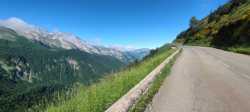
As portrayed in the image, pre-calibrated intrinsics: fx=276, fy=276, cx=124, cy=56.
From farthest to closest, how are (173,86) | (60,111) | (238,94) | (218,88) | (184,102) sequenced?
(173,86)
(218,88)
(238,94)
(184,102)
(60,111)

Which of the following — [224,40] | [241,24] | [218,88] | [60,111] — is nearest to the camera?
[60,111]

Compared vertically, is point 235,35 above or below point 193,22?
below

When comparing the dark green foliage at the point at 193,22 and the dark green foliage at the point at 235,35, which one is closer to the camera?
the dark green foliage at the point at 235,35

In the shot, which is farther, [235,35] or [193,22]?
[193,22]

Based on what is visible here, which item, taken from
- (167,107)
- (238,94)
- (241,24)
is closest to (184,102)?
(167,107)

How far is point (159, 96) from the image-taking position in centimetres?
918

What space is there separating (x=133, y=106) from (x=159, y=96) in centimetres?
202

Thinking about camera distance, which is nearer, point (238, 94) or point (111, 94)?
point (111, 94)

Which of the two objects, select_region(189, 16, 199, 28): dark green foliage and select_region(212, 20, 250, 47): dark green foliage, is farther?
select_region(189, 16, 199, 28): dark green foliage

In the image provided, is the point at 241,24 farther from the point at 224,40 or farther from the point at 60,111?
the point at 60,111

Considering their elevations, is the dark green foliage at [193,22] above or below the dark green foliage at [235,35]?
above

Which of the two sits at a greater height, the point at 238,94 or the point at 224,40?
the point at 224,40

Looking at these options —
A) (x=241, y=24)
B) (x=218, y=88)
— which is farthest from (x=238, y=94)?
(x=241, y=24)

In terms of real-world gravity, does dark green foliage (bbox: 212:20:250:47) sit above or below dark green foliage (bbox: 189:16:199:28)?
below
